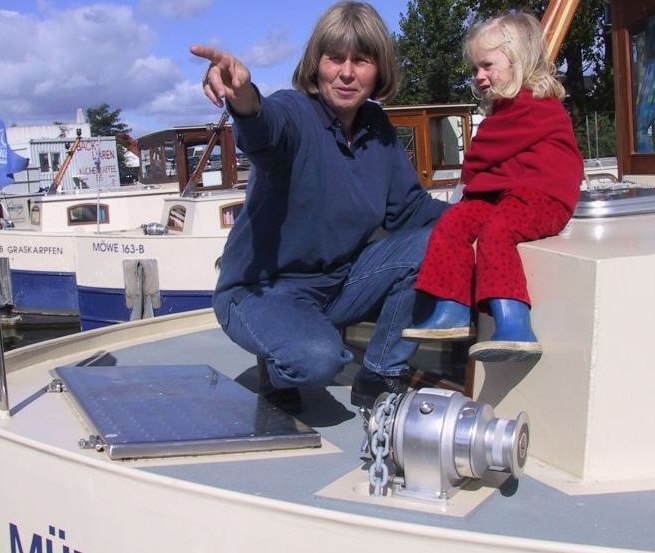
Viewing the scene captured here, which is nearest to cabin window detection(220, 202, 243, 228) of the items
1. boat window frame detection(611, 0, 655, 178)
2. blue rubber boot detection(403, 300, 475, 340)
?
boat window frame detection(611, 0, 655, 178)

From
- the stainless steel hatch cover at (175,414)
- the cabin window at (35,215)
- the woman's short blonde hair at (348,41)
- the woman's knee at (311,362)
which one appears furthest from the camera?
the cabin window at (35,215)

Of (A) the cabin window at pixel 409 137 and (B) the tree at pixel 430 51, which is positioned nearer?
(A) the cabin window at pixel 409 137

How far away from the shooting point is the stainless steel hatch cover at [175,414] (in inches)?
88.7

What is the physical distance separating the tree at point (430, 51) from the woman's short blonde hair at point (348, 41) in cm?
2865

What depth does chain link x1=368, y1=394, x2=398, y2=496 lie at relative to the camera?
1.92m

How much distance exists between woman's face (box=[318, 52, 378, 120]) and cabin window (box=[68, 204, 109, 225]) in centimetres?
1201

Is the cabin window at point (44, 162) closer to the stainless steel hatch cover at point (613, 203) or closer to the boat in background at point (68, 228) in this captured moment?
the boat in background at point (68, 228)

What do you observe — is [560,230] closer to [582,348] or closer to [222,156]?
[582,348]

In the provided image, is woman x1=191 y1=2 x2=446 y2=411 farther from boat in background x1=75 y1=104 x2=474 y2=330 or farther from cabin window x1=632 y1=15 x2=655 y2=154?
boat in background x1=75 y1=104 x2=474 y2=330

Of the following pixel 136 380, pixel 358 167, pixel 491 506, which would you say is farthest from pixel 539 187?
pixel 136 380

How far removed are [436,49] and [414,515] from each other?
31.1 meters

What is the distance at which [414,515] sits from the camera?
6.00 ft

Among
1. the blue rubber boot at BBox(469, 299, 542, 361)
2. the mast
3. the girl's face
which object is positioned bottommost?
the blue rubber boot at BBox(469, 299, 542, 361)

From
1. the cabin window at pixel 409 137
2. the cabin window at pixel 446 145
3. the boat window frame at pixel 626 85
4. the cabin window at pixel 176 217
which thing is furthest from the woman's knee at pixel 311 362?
the cabin window at pixel 446 145
